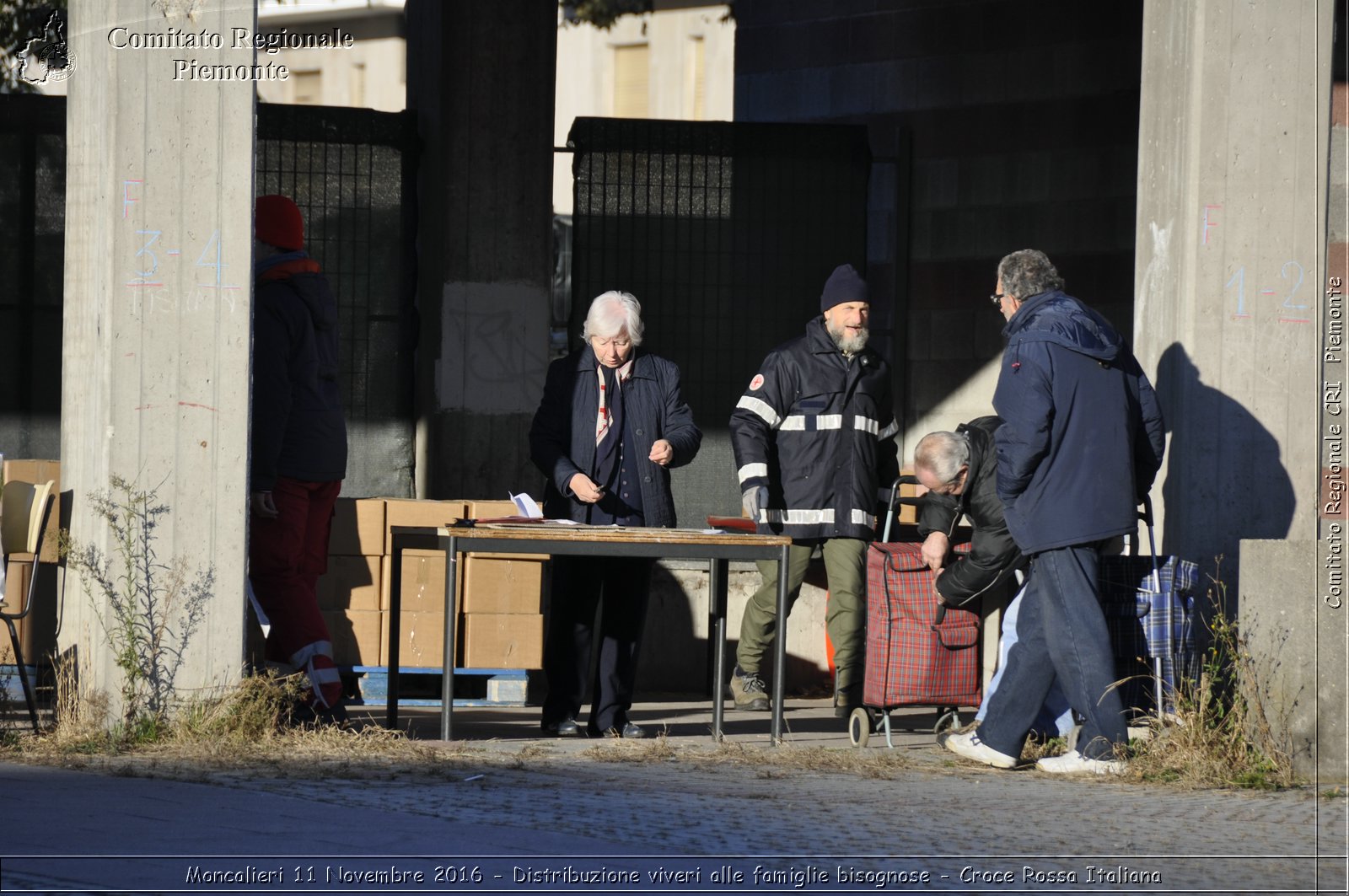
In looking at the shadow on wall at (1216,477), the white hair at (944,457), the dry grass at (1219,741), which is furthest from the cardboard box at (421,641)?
the dry grass at (1219,741)

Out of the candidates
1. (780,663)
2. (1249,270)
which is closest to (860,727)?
(780,663)

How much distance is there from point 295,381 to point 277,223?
707 millimetres

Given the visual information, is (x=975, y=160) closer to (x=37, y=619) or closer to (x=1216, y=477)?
(x=1216, y=477)

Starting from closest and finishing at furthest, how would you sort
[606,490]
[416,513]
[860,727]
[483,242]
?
[860,727] → [606,490] → [416,513] → [483,242]

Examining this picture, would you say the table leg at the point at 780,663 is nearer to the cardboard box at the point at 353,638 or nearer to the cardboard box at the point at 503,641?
the cardboard box at the point at 503,641

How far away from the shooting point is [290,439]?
321 inches

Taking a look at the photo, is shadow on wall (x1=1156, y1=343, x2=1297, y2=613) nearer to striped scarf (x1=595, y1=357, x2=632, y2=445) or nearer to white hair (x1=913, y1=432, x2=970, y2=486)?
white hair (x1=913, y1=432, x2=970, y2=486)

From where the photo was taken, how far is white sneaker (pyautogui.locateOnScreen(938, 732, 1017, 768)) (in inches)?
304

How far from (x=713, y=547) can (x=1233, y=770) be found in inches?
91.0

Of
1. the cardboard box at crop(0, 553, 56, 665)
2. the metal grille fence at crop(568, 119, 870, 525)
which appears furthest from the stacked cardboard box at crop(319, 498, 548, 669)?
the metal grille fence at crop(568, 119, 870, 525)

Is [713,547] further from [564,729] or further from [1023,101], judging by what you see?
[1023,101]

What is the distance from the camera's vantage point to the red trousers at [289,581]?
8.11m

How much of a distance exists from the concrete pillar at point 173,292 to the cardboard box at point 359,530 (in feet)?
8.15

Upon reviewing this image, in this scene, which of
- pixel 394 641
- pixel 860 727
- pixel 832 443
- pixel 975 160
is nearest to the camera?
pixel 860 727
